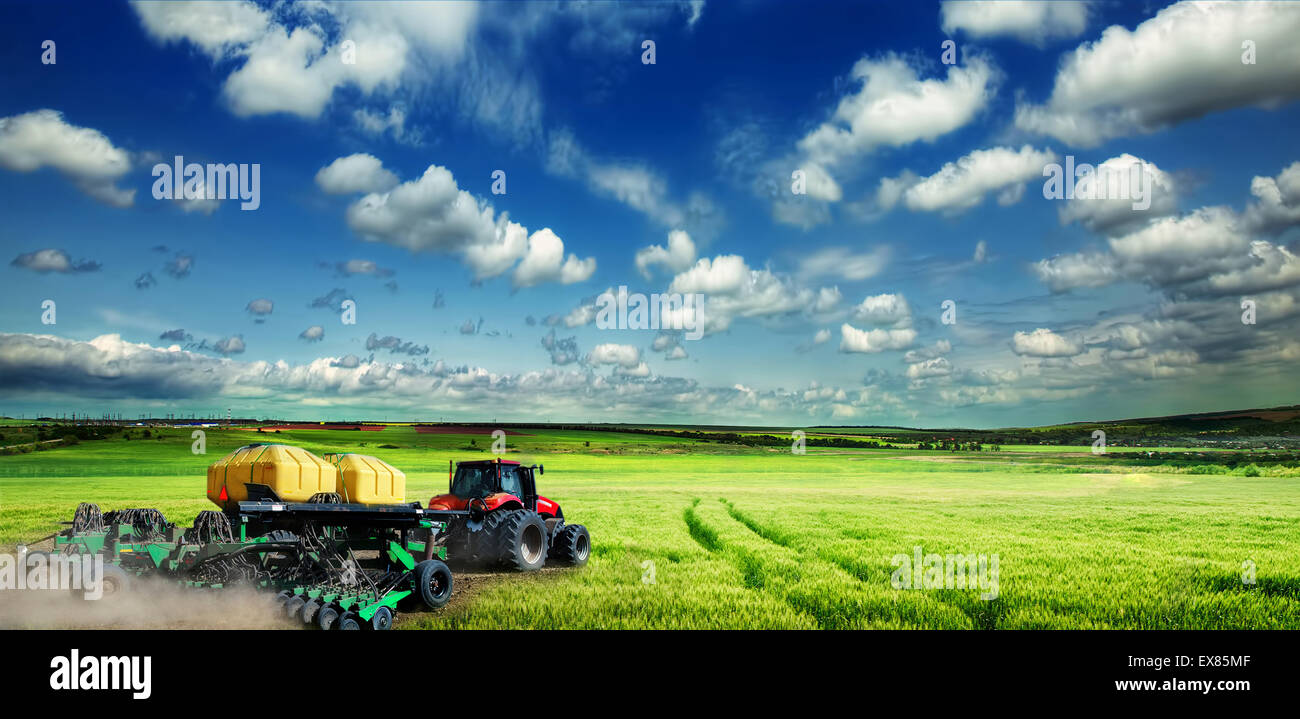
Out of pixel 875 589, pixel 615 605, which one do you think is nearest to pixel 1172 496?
pixel 875 589

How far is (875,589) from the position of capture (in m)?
14.4

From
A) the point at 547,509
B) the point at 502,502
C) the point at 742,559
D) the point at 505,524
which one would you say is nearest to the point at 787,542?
the point at 742,559

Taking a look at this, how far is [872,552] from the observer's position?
792 inches

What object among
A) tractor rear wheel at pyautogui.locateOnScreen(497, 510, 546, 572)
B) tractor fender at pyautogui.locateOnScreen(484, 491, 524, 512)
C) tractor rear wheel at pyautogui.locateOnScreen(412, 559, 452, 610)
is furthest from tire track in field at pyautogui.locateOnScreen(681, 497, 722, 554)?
tractor rear wheel at pyautogui.locateOnScreen(412, 559, 452, 610)

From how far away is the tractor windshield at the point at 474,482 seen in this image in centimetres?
1838

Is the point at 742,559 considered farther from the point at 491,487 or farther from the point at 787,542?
the point at 491,487

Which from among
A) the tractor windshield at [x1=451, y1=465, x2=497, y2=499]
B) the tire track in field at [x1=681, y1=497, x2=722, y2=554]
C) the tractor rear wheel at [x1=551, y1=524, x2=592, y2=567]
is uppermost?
the tractor windshield at [x1=451, y1=465, x2=497, y2=499]

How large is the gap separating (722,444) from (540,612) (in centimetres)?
13130

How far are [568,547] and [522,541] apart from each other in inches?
59.9

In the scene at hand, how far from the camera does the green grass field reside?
12.6 meters

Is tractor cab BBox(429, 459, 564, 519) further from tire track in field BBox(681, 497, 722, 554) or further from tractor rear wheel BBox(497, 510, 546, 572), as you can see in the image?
tire track in field BBox(681, 497, 722, 554)

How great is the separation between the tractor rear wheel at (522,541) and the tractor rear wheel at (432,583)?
267 centimetres
